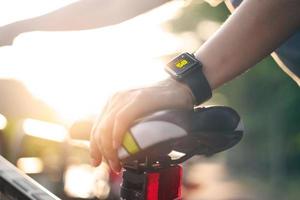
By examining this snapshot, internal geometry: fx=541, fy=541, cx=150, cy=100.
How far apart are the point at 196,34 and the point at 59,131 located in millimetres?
4350

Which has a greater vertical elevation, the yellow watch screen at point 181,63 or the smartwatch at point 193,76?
the yellow watch screen at point 181,63

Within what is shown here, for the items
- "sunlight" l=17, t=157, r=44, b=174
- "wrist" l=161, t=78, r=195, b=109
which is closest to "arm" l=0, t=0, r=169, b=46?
"wrist" l=161, t=78, r=195, b=109

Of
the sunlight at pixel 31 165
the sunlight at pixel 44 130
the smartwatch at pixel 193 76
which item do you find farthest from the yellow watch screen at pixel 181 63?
the sunlight at pixel 44 130

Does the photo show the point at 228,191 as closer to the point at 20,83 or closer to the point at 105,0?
the point at 20,83

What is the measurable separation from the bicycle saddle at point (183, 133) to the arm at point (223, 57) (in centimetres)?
4

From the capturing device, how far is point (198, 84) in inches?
50.9

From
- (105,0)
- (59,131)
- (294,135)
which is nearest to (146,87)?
(105,0)

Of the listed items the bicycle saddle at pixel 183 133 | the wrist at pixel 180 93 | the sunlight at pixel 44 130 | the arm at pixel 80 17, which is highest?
the sunlight at pixel 44 130

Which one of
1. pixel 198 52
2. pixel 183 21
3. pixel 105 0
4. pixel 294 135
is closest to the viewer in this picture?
pixel 198 52

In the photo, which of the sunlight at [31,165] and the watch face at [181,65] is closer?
the watch face at [181,65]

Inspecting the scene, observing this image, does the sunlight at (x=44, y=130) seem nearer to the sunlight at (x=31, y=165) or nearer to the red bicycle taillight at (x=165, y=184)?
the sunlight at (x=31, y=165)

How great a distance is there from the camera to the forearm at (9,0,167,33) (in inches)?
65.7

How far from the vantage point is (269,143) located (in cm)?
1282

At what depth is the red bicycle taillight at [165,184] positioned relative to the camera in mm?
1291
